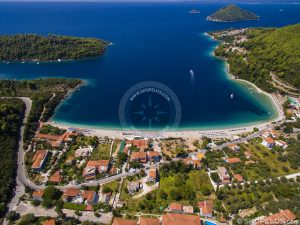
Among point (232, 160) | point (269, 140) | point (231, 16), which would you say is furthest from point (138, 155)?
point (231, 16)

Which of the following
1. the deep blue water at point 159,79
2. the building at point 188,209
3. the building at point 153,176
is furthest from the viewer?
the deep blue water at point 159,79

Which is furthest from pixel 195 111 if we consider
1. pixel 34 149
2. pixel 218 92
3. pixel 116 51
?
pixel 116 51

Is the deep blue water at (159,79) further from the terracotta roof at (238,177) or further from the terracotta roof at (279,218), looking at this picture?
the terracotta roof at (279,218)

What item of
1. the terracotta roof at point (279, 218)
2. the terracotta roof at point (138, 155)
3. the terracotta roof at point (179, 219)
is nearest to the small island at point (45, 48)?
the terracotta roof at point (138, 155)

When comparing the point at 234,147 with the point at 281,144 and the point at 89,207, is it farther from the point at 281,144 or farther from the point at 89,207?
the point at 89,207

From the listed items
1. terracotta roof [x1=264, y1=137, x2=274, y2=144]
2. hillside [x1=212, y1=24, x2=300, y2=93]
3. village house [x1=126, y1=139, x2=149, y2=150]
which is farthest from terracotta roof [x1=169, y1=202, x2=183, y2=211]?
hillside [x1=212, y1=24, x2=300, y2=93]

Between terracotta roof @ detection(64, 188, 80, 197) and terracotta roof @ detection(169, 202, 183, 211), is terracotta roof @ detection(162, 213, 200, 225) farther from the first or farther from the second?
terracotta roof @ detection(64, 188, 80, 197)

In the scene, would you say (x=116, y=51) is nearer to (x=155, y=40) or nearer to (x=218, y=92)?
(x=155, y=40)
